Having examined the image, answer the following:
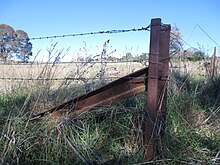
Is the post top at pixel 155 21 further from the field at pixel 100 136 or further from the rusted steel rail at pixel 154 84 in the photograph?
the field at pixel 100 136

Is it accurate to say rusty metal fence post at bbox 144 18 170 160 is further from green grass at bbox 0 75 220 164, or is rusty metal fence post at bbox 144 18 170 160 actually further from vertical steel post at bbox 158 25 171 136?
green grass at bbox 0 75 220 164

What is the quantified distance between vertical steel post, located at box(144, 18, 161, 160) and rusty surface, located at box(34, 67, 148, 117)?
0.11 meters

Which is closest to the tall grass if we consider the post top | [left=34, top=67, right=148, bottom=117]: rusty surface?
[left=34, top=67, right=148, bottom=117]: rusty surface

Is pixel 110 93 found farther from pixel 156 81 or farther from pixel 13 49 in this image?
pixel 13 49

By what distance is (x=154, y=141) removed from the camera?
238cm

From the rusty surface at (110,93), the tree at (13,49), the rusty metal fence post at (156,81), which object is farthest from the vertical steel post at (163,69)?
the tree at (13,49)

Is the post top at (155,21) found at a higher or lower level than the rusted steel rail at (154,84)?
higher

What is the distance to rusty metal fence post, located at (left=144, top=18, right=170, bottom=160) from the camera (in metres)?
2.31

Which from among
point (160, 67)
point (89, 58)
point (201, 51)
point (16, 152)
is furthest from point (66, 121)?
point (201, 51)

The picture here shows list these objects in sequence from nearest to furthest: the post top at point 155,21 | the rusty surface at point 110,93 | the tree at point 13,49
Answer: the post top at point 155,21
the rusty surface at point 110,93
the tree at point 13,49

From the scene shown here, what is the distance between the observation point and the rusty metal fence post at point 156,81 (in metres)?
2.31

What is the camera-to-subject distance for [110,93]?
2.63 m

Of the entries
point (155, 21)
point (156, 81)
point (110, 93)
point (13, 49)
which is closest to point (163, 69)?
point (156, 81)

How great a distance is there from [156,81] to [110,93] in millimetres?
550
